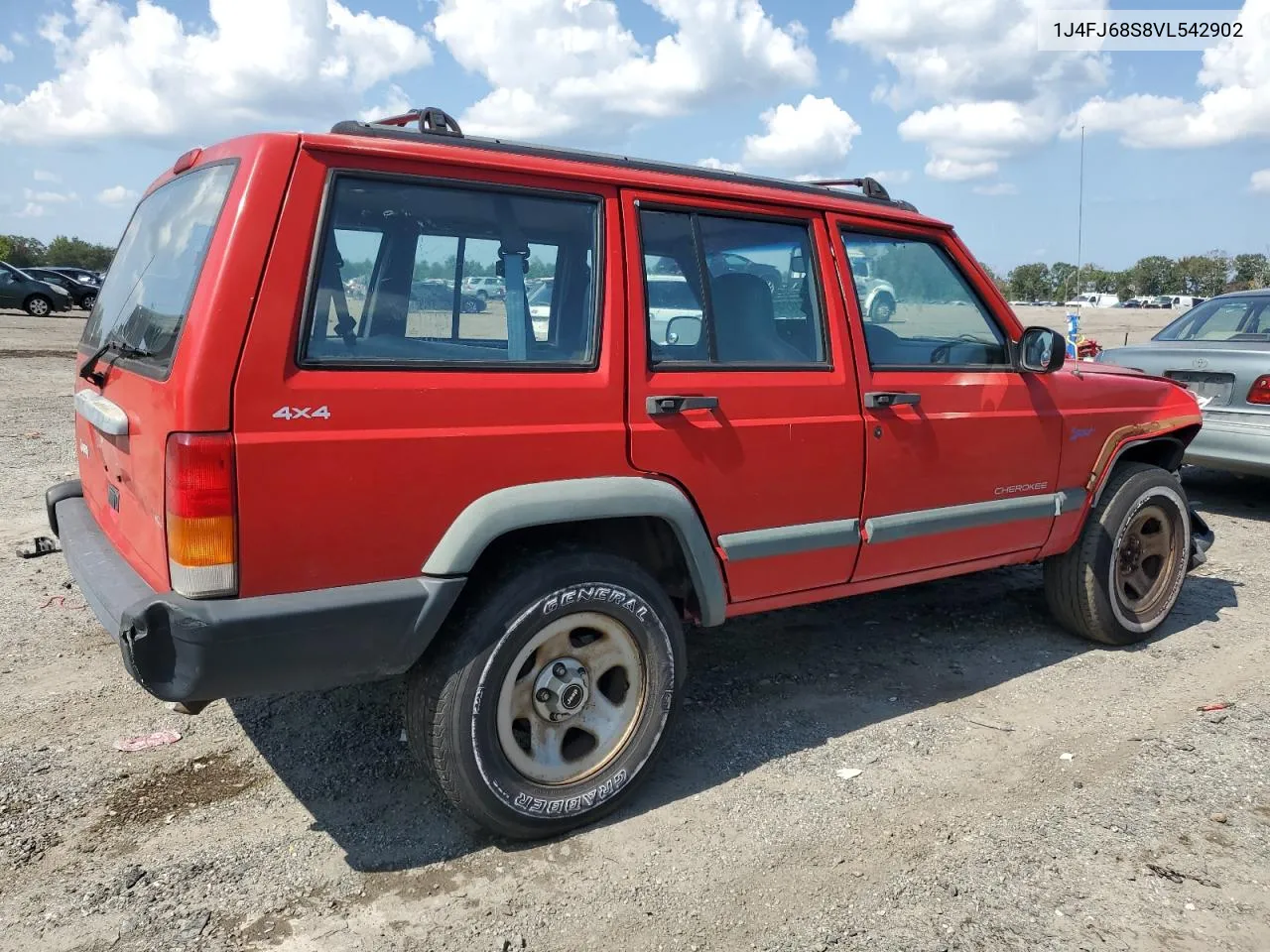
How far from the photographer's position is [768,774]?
345cm

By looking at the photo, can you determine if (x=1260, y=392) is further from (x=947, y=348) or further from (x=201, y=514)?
(x=201, y=514)

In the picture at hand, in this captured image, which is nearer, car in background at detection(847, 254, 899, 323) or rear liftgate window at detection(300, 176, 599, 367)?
rear liftgate window at detection(300, 176, 599, 367)

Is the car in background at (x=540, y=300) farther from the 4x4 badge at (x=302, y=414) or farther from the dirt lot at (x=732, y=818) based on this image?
the dirt lot at (x=732, y=818)

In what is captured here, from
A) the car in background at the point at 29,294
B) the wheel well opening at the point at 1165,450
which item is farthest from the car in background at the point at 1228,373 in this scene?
the car in background at the point at 29,294

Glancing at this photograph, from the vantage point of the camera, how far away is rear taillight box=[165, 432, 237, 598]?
2424 millimetres

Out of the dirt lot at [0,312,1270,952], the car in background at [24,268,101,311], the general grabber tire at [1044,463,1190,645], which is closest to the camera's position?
the dirt lot at [0,312,1270,952]

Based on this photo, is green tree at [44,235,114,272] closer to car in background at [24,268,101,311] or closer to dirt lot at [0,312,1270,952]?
car in background at [24,268,101,311]

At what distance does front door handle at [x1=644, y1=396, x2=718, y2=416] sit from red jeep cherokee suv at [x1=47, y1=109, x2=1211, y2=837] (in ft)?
0.03

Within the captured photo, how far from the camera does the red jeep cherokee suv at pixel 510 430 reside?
251 cm

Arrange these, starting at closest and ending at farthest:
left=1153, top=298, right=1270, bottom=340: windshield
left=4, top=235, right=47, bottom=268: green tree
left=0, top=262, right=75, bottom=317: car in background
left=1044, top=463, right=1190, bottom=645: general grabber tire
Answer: left=1044, top=463, right=1190, bottom=645: general grabber tire < left=1153, top=298, right=1270, bottom=340: windshield < left=0, top=262, right=75, bottom=317: car in background < left=4, top=235, right=47, bottom=268: green tree

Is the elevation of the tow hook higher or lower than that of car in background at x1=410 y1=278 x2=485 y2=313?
lower

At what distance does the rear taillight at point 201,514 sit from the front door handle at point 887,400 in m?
2.20

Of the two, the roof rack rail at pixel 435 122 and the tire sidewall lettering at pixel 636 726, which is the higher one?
the roof rack rail at pixel 435 122

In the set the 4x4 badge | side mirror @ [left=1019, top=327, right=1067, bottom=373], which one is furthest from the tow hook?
the 4x4 badge
